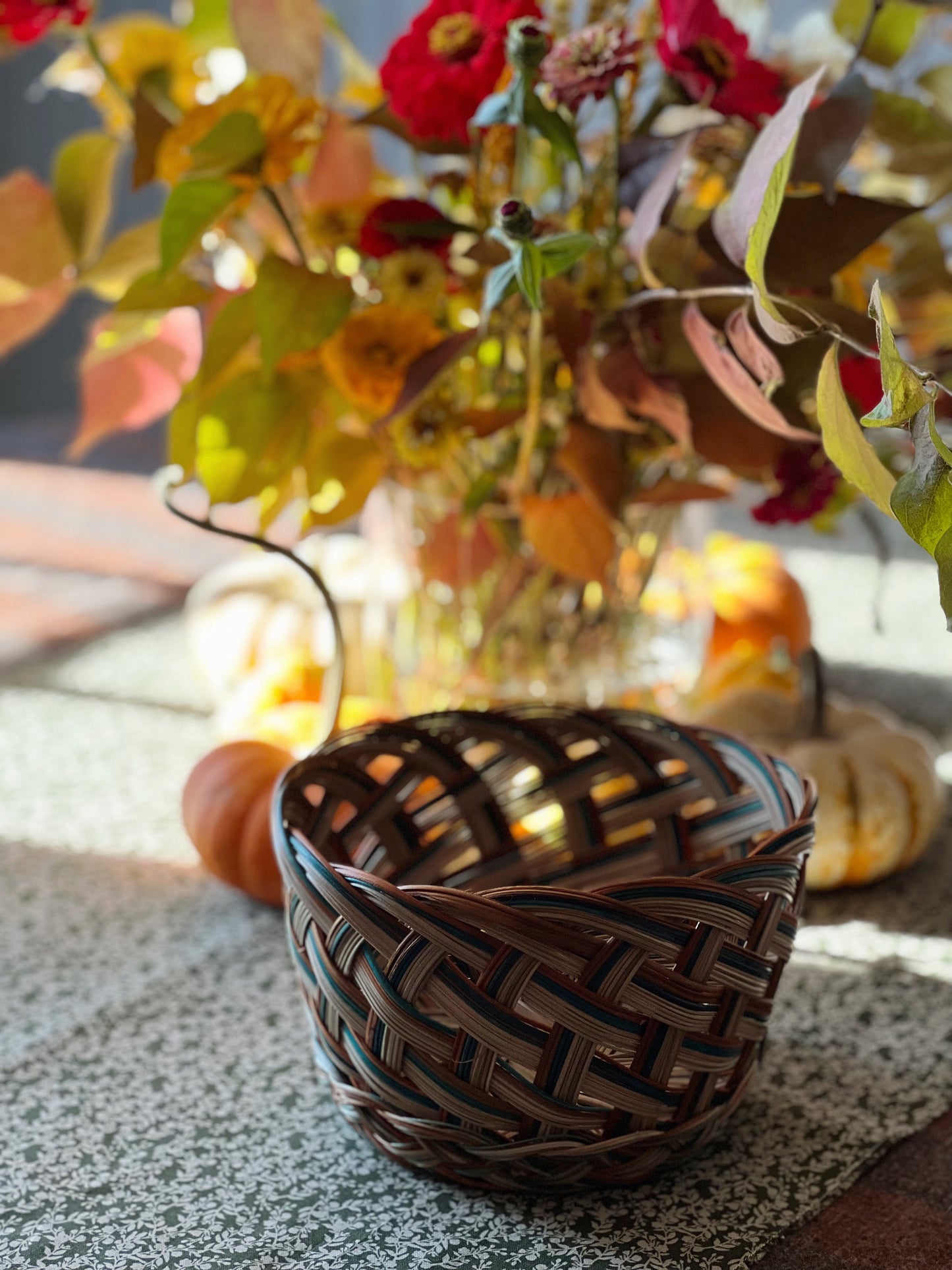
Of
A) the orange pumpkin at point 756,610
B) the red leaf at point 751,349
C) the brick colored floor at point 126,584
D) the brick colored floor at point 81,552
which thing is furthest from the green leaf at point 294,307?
the brick colored floor at point 81,552

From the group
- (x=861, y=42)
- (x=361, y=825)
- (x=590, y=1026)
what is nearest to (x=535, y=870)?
(x=361, y=825)

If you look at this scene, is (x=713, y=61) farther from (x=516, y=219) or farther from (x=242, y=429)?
(x=242, y=429)

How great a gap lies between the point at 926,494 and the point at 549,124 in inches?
10.7

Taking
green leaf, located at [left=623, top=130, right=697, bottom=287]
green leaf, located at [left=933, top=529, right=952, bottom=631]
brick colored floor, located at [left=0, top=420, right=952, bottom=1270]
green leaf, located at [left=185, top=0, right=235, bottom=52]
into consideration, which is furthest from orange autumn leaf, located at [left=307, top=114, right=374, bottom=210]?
brick colored floor, located at [left=0, top=420, right=952, bottom=1270]

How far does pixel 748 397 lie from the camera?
1.72ft

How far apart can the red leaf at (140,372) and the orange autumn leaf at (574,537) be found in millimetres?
250

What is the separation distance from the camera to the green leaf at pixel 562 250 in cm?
51

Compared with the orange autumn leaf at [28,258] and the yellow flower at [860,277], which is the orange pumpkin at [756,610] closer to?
the yellow flower at [860,277]

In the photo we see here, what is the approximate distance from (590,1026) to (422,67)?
0.44 meters

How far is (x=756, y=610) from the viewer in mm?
1199

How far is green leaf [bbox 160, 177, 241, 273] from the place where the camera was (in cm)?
62

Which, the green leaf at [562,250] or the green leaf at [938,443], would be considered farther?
the green leaf at [562,250]

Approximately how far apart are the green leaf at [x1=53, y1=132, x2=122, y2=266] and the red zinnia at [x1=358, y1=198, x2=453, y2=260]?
0.17m

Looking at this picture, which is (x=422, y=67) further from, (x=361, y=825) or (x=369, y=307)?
(x=361, y=825)
